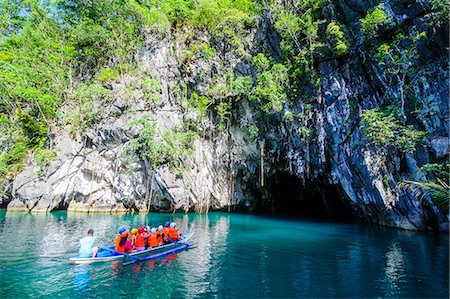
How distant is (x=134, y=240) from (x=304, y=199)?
24.3 meters

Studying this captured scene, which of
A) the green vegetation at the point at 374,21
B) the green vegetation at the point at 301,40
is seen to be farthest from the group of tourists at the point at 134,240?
the green vegetation at the point at 374,21

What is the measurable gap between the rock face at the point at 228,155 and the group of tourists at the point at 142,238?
500 inches

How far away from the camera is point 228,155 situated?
86.9 feet

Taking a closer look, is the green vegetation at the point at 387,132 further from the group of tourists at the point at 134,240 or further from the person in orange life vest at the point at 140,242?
the person in orange life vest at the point at 140,242

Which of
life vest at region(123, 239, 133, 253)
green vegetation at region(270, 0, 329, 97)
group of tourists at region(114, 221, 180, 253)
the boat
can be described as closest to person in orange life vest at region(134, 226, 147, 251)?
group of tourists at region(114, 221, 180, 253)

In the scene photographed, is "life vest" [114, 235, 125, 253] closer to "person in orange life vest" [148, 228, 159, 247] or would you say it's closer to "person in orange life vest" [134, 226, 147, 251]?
"person in orange life vest" [134, 226, 147, 251]

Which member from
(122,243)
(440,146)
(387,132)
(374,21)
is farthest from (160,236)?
(374,21)

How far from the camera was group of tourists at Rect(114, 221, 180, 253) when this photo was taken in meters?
10.0

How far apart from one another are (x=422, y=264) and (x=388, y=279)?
2.51 meters

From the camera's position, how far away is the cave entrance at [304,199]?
2632 centimetres

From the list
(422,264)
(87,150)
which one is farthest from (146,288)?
(87,150)

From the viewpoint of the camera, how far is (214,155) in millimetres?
26609

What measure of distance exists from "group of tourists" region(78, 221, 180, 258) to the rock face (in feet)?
42.0

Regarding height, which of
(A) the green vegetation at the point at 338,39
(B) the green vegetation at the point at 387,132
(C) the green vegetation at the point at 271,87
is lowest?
(B) the green vegetation at the point at 387,132
